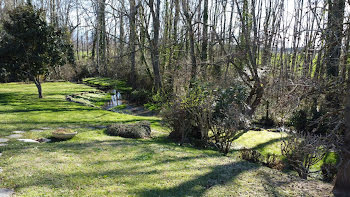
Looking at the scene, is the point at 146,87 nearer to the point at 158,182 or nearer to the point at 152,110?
the point at 152,110

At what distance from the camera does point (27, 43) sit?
1394cm

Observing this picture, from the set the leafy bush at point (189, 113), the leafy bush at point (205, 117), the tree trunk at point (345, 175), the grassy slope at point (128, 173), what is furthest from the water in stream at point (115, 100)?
the tree trunk at point (345, 175)

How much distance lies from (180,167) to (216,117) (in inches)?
152

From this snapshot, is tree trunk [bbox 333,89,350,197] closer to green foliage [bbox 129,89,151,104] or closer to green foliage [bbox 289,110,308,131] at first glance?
green foliage [bbox 289,110,308,131]

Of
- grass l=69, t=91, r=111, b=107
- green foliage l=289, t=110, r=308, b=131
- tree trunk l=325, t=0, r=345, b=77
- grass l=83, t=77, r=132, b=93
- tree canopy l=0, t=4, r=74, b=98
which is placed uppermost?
tree canopy l=0, t=4, r=74, b=98

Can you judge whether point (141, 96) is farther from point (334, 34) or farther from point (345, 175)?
point (334, 34)

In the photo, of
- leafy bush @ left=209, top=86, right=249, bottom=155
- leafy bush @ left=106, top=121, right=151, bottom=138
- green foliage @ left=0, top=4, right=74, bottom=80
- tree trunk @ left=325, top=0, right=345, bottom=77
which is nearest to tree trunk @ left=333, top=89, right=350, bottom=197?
tree trunk @ left=325, top=0, right=345, bottom=77

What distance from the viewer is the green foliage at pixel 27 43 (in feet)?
45.1

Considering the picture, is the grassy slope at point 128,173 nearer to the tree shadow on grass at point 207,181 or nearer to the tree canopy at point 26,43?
the tree shadow on grass at point 207,181

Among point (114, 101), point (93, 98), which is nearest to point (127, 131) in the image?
point (93, 98)

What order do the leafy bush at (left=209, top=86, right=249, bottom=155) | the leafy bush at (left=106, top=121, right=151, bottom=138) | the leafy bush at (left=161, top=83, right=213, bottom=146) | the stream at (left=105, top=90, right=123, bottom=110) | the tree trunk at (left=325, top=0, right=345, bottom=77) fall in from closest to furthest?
1. the tree trunk at (left=325, top=0, right=345, bottom=77)
2. the leafy bush at (left=209, top=86, right=249, bottom=155)
3. the leafy bush at (left=161, top=83, right=213, bottom=146)
4. the leafy bush at (left=106, top=121, right=151, bottom=138)
5. the stream at (left=105, top=90, right=123, bottom=110)

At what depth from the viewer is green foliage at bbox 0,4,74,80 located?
541 inches

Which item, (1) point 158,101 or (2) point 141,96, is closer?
(1) point 158,101

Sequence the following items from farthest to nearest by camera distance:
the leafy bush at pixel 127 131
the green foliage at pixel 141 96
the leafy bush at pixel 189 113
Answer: the green foliage at pixel 141 96 < the leafy bush at pixel 127 131 < the leafy bush at pixel 189 113
